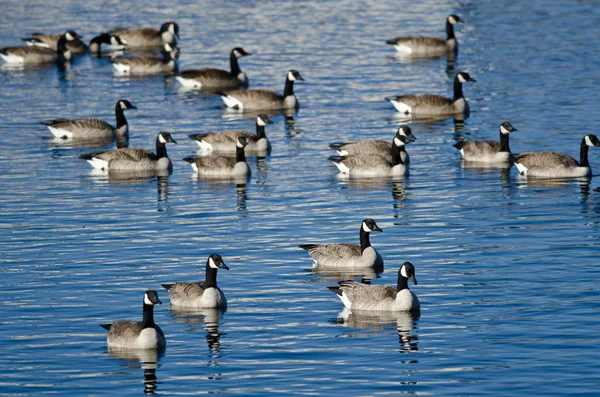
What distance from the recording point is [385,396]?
67.5 ft

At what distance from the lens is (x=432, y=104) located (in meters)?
47.1

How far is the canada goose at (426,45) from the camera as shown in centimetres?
5997

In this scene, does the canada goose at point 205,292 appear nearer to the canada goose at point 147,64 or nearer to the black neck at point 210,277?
the black neck at point 210,277

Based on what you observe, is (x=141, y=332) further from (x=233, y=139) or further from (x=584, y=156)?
(x=233, y=139)

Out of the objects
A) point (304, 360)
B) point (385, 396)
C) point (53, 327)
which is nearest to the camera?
point (385, 396)

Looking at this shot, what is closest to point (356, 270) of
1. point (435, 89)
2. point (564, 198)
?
point (564, 198)

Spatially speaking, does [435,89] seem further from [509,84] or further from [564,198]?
[564,198]

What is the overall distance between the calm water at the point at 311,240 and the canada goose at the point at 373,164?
57cm

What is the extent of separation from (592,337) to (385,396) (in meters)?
4.74

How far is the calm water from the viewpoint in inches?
868

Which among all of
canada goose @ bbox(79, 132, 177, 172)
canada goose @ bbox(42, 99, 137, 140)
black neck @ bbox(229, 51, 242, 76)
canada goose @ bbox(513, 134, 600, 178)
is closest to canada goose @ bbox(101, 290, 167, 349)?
canada goose @ bbox(79, 132, 177, 172)

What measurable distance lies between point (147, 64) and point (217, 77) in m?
6.30

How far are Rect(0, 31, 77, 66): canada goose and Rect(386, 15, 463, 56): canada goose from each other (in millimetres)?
15873

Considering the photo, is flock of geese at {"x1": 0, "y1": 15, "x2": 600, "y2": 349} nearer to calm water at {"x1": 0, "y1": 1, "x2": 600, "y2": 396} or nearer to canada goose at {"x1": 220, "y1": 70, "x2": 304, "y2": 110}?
canada goose at {"x1": 220, "y1": 70, "x2": 304, "y2": 110}
